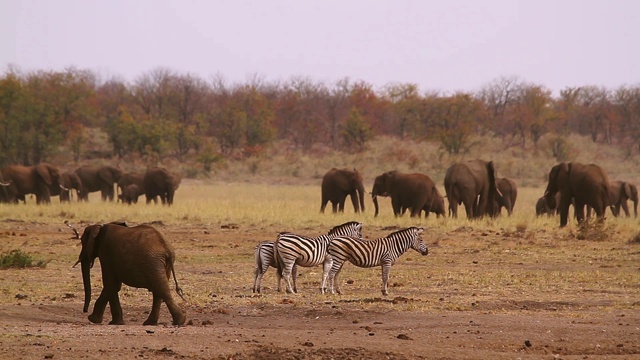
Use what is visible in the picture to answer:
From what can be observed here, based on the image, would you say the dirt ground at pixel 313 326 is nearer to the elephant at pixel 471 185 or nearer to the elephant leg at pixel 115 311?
the elephant leg at pixel 115 311

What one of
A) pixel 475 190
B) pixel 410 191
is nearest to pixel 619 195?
pixel 475 190

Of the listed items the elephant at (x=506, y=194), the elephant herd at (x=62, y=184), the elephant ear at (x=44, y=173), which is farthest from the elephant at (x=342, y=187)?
the elephant ear at (x=44, y=173)

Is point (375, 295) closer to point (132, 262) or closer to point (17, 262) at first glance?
point (132, 262)

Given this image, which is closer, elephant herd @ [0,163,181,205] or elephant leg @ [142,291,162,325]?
elephant leg @ [142,291,162,325]

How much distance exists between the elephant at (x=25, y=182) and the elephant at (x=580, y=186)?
17471mm

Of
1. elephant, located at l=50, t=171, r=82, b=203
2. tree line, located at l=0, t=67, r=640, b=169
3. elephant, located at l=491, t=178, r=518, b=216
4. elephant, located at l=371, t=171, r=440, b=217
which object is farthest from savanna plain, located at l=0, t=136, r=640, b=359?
tree line, located at l=0, t=67, r=640, b=169

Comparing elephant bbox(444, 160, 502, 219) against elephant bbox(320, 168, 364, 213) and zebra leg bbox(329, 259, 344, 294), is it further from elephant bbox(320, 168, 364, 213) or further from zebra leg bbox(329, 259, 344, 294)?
zebra leg bbox(329, 259, 344, 294)

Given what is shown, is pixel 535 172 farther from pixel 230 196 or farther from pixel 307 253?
pixel 307 253

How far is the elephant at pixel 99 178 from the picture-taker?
41.4 m

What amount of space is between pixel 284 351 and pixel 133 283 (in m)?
2.54

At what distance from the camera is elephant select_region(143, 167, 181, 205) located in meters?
37.6

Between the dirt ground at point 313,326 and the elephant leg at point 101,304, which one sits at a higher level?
the elephant leg at point 101,304

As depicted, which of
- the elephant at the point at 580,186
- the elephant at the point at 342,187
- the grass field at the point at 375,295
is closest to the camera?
the grass field at the point at 375,295

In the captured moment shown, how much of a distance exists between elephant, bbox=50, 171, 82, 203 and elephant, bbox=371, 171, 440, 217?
503 inches
